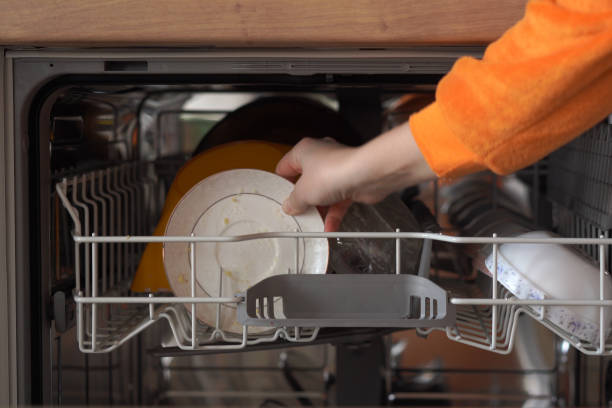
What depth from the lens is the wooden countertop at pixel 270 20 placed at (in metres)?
0.68

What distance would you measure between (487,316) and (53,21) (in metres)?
0.71

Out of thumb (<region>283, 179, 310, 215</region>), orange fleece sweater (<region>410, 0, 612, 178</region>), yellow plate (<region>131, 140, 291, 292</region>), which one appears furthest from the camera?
yellow plate (<region>131, 140, 291, 292</region>)

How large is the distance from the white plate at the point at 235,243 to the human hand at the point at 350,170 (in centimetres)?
3

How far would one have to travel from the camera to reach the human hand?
70cm

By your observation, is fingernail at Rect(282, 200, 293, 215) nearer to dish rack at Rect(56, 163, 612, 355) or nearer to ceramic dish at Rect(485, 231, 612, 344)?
dish rack at Rect(56, 163, 612, 355)

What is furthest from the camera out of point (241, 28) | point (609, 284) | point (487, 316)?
point (487, 316)

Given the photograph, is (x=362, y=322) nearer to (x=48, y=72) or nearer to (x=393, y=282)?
(x=393, y=282)

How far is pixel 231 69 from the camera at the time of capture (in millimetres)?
746

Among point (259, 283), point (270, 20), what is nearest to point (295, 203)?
point (259, 283)

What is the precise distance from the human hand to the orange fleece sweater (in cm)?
4

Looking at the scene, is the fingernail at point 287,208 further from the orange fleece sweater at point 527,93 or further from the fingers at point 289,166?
the orange fleece sweater at point 527,93

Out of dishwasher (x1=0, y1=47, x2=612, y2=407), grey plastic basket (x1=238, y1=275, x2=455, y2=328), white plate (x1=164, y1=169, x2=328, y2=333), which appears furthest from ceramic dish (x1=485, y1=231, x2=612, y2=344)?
white plate (x1=164, y1=169, x2=328, y2=333)

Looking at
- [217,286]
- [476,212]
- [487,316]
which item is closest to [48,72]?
[217,286]

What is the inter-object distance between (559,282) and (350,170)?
30cm
